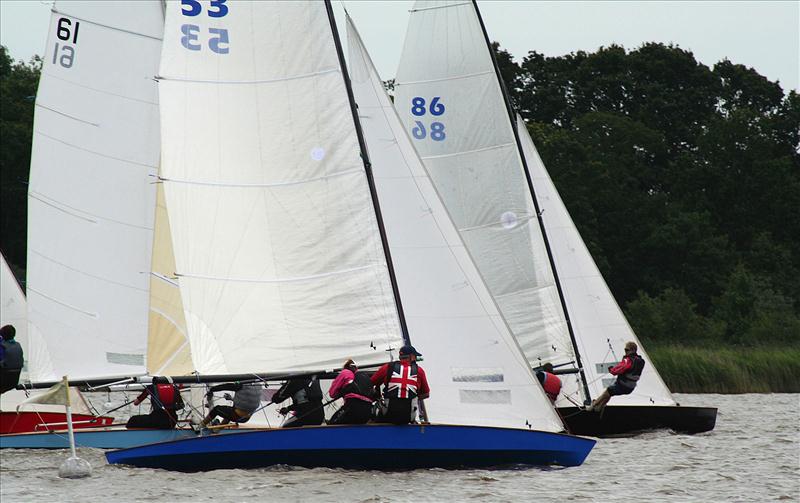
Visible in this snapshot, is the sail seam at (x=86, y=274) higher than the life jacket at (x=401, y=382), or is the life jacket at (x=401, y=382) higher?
the sail seam at (x=86, y=274)

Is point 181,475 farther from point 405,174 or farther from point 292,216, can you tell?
point 405,174

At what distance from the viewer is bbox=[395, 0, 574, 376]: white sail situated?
21094mm

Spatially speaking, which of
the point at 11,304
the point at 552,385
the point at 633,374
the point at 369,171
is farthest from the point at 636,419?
the point at 11,304

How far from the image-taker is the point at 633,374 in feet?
63.9

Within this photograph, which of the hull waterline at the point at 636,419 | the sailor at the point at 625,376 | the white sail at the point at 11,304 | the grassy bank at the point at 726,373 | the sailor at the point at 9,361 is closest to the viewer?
the sailor at the point at 9,361

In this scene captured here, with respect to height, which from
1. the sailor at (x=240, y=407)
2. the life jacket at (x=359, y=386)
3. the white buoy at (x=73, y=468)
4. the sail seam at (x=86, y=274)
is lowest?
the white buoy at (x=73, y=468)

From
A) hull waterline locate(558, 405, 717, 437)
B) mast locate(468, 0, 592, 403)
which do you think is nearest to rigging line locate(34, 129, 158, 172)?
mast locate(468, 0, 592, 403)

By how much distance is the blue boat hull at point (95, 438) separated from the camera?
16547 millimetres

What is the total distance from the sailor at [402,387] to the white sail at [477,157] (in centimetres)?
625

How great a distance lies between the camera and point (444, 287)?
16.0 metres

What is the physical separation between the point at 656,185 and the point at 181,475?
42087mm

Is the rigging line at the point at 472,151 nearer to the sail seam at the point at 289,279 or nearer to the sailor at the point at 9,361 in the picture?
the sail seam at the point at 289,279

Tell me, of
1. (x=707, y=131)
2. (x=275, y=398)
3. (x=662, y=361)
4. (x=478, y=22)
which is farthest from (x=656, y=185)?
(x=275, y=398)

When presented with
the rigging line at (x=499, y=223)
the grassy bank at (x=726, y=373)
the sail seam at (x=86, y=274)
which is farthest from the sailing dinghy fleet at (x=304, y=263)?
the grassy bank at (x=726, y=373)
